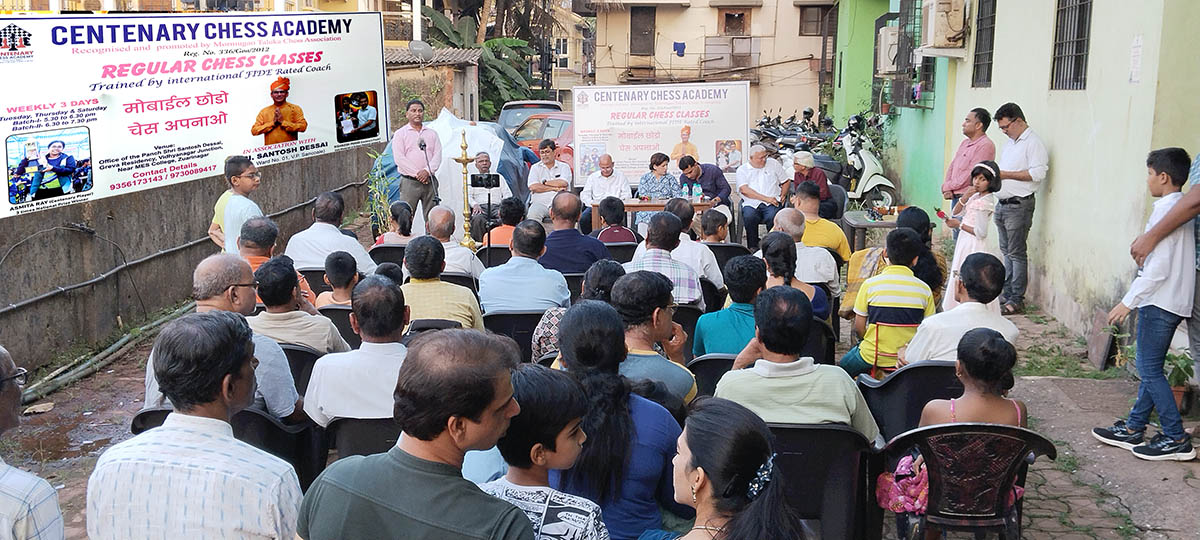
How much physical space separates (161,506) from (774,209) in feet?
27.3

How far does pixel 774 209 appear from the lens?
396 inches

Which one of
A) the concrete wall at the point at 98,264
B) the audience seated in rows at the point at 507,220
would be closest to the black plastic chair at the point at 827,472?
the audience seated in rows at the point at 507,220

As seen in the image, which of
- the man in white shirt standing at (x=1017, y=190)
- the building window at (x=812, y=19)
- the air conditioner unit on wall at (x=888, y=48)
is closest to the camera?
the man in white shirt standing at (x=1017, y=190)

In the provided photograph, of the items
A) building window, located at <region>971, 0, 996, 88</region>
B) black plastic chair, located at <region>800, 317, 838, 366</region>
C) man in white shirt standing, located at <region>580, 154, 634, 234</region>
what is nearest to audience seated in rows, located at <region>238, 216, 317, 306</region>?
black plastic chair, located at <region>800, 317, 838, 366</region>

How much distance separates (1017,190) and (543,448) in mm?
6683

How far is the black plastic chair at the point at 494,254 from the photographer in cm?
717

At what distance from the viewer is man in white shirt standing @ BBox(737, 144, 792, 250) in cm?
1009

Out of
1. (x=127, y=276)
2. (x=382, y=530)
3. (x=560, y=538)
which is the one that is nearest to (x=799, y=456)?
(x=560, y=538)

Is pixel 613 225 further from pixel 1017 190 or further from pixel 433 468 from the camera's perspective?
pixel 433 468

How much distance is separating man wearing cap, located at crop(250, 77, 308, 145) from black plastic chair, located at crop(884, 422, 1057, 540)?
245 inches

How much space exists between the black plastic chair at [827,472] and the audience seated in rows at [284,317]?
2.08 metres

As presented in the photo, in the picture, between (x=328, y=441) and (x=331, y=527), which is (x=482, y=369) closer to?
(x=331, y=527)

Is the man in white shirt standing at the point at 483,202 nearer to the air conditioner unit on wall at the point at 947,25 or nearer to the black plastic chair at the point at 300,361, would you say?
the black plastic chair at the point at 300,361

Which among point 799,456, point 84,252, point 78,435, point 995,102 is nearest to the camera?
point 799,456
